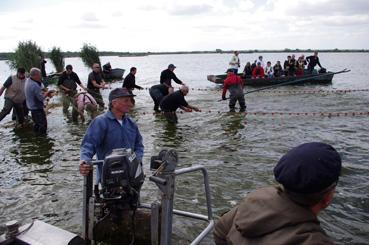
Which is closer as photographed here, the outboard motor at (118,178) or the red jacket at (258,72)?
the outboard motor at (118,178)

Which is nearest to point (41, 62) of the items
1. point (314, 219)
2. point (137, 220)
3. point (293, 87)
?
point (293, 87)

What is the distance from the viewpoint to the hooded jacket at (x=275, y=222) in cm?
171

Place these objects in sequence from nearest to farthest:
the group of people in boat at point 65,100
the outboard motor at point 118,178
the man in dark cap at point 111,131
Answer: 1. the outboard motor at point 118,178
2. the man in dark cap at point 111,131
3. the group of people in boat at point 65,100

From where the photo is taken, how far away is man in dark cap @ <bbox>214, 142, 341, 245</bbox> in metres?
1.73

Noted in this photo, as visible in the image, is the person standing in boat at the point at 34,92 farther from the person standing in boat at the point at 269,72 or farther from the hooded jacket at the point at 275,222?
the person standing in boat at the point at 269,72

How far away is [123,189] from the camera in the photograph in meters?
3.68

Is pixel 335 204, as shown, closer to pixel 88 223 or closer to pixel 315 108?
pixel 88 223

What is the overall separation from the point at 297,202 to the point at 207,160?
7.00 metres

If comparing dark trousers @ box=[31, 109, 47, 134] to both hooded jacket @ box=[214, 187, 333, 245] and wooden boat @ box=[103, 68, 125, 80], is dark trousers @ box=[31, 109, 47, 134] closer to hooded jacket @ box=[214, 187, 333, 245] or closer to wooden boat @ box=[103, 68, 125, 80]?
hooded jacket @ box=[214, 187, 333, 245]

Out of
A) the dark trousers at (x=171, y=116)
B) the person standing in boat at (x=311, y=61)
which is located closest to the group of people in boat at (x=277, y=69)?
the person standing in boat at (x=311, y=61)

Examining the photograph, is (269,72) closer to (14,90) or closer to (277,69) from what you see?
(277,69)

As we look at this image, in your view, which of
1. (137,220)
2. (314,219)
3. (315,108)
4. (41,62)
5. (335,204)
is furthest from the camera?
(41,62)

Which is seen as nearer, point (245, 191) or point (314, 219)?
point (314, 219)

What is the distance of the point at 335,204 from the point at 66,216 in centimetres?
417
